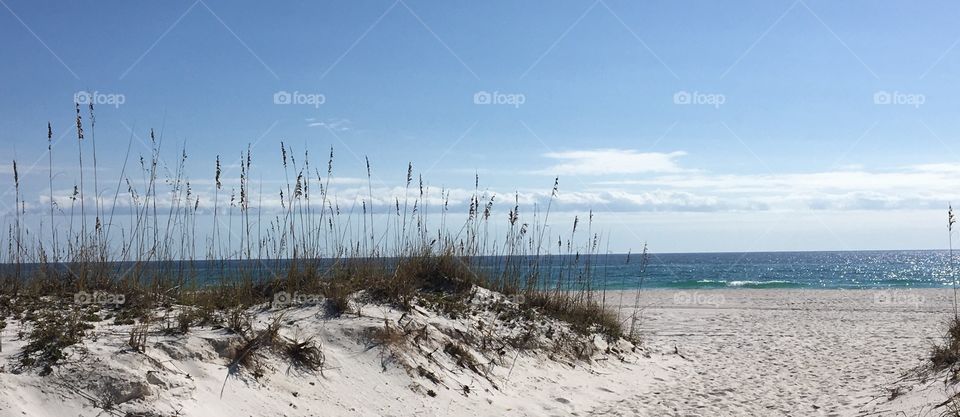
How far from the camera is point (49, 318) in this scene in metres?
5.76

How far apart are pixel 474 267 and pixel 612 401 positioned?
331 cm

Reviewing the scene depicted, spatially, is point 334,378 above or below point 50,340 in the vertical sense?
below

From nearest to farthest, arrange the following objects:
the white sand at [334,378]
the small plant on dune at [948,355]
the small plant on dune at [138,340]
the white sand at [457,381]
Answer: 1. the white sand at [334,378]
2. the white sand at [457,381]
3. the small plant on dune at [138,340]
4. the small plant on dune at [948,355]

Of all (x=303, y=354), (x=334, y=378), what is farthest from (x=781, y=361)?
(x=303, y=354)

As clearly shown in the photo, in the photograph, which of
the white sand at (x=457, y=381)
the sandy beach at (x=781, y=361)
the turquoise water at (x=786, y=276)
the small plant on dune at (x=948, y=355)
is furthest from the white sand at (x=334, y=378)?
the turquoise water at (x=786, y=276)

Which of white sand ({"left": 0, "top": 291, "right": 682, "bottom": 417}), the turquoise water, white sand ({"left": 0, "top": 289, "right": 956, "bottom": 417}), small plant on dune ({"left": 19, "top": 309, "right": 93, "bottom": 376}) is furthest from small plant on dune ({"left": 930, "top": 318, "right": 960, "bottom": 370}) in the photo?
the turquoise water

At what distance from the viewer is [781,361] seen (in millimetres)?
10070

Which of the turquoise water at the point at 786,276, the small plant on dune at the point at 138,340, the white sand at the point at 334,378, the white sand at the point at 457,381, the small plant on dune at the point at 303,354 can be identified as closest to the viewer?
the white sand at the point at 334,378

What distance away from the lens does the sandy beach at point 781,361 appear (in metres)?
7.18

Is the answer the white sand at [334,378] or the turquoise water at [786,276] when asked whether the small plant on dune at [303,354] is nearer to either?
the white sand at [334,378]

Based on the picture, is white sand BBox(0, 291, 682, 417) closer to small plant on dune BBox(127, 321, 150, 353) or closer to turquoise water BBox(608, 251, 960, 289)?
small plant on dune BBox(127, 321, 150, 353)

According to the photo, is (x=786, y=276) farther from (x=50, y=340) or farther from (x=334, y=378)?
(x=50, y=340)

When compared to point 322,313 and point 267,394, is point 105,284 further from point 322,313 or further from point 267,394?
point 267,394

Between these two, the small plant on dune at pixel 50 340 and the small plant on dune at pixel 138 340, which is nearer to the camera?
the small plant on dune at pixel 50 340
